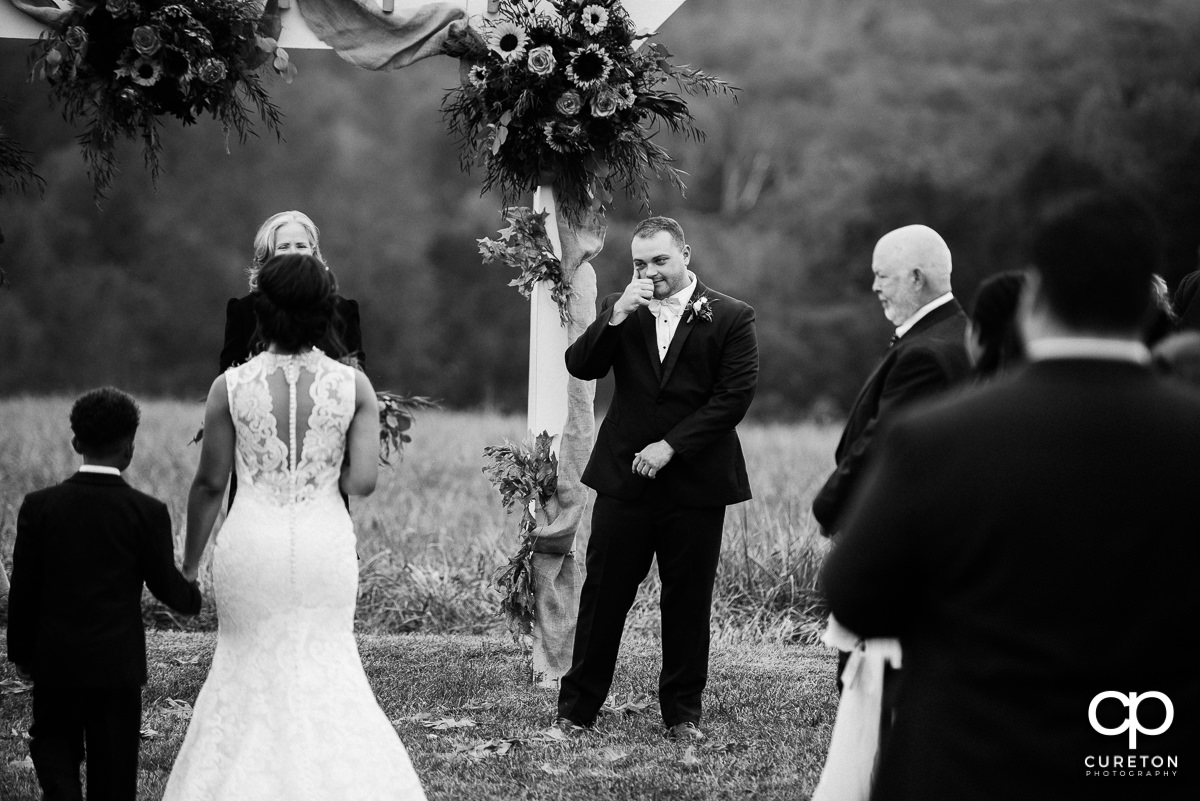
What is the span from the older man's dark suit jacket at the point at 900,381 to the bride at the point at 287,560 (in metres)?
1.37

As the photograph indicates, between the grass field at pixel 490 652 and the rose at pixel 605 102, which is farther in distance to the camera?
the rose at pixel 605 102

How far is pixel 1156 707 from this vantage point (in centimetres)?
208

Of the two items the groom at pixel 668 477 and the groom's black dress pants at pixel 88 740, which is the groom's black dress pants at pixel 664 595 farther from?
the groom's black dress pants at pixel 88 740

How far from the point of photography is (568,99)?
5.79 m

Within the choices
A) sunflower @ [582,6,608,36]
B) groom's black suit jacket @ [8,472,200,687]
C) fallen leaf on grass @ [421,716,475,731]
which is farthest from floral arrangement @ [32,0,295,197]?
fallen leaf on grass @ [421,716,475,731]

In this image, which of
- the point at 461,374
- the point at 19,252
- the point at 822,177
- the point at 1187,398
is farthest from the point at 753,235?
the point at 1187,398

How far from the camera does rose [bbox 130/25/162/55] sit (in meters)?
5.68

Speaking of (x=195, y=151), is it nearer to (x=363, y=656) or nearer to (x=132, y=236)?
(x=132, y=236)

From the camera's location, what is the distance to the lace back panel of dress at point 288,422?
3.90 m

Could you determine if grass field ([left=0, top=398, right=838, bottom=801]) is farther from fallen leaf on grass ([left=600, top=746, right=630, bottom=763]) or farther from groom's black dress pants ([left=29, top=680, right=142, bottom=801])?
groom's black dress pants ([left=29, top=680, right=142, bottom=801])

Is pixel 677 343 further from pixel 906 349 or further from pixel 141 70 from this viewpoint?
pixel 141 70

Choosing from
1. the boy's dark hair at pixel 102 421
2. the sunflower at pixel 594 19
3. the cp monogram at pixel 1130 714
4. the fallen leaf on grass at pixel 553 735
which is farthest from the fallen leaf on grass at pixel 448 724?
the cp monogram at pixel 1130 714

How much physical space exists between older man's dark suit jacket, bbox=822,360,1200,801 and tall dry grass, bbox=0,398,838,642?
18.8ft

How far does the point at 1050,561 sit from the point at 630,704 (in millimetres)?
3962
